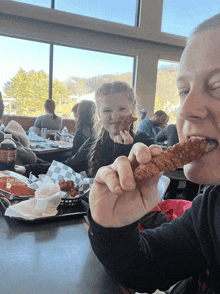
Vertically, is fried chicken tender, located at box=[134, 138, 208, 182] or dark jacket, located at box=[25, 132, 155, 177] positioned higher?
fried chicken tender, located at box=[134, 138, 208, 182]

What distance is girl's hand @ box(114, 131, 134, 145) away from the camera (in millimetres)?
1904

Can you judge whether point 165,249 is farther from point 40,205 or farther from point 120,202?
point 40,205

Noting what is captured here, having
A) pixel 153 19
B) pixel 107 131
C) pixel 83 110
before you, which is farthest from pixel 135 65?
pixel 107 131

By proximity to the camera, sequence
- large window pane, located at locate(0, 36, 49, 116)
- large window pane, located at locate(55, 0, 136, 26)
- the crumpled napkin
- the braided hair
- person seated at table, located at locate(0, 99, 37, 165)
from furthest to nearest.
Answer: large window pane, located at locate(55, 0, 136, 26)
large window pane, located at locate(0, 36, 49, 116)
person seated at table, located at locate(0, 99, 37, 165)
the braided hair
the crumpled napkin

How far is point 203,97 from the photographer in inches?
21.4

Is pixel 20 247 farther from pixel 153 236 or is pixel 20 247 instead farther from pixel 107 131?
pixel 107 131

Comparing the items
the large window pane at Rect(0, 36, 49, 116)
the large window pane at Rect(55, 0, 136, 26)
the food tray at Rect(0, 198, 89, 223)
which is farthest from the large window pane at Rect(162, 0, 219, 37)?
the food tray at Rect(0, 198, 89, 223)

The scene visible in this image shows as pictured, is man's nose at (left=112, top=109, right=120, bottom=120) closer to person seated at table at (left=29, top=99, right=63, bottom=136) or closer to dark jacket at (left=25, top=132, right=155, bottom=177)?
dark jacket at (left=25, top=132, right=155, bottom=177)

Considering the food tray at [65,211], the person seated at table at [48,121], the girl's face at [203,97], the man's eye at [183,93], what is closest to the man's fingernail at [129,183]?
the girl's face at [203,97]

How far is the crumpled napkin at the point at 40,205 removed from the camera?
1004 mm

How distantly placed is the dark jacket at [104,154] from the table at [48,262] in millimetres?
872

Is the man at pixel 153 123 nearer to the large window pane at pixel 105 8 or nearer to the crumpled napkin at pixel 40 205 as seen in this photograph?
the crumpled napkin at pixel 40 205

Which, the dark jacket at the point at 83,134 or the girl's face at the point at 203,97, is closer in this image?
the girl's face at the point at 203,97

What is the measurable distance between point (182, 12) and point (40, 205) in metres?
9.25
